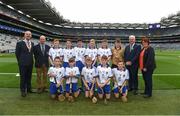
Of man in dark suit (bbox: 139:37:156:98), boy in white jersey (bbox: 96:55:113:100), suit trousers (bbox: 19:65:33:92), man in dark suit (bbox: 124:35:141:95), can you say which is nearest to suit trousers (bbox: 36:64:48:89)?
suit trousers (bbox: 19:65:33:92)

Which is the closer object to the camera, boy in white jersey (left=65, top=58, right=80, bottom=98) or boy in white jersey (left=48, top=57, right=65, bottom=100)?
boy in white jersey (left=48, top=57, right=65, bottom=100)

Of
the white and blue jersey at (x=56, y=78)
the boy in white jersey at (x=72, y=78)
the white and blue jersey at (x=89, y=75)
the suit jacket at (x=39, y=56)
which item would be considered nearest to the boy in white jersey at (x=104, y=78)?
the white and blue jersey at (x=89, y=75)

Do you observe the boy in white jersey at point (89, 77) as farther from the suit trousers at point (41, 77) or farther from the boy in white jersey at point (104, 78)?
the suit trousers at point (41, 77)

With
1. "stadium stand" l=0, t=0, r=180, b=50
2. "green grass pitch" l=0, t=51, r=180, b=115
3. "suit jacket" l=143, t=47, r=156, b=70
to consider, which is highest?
"stadium stand" l=0, t=0, r=180, b=50

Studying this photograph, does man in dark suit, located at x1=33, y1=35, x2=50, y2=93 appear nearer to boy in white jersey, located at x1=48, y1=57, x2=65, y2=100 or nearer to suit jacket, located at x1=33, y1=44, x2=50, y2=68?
suit jacket, located at x1=33, y1=44, x2=50, y2=68

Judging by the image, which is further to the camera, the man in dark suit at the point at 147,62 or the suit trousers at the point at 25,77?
the man in dark suit at the point at 147,62

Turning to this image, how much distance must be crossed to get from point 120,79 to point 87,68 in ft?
3.64

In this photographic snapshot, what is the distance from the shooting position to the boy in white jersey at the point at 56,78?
9.71 metres

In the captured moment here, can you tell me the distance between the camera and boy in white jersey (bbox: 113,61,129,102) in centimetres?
980

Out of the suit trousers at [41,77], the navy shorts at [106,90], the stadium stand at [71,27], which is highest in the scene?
the stadium stand at [71,27]

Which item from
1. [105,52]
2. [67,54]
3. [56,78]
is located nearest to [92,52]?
[105,52]

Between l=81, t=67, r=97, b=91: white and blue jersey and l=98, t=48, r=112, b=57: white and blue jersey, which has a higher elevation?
l=98, t=48, r=112, b=57: white and blue jersey

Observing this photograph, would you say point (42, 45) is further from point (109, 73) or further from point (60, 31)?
point (60, 31)

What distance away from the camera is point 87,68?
396 inches
